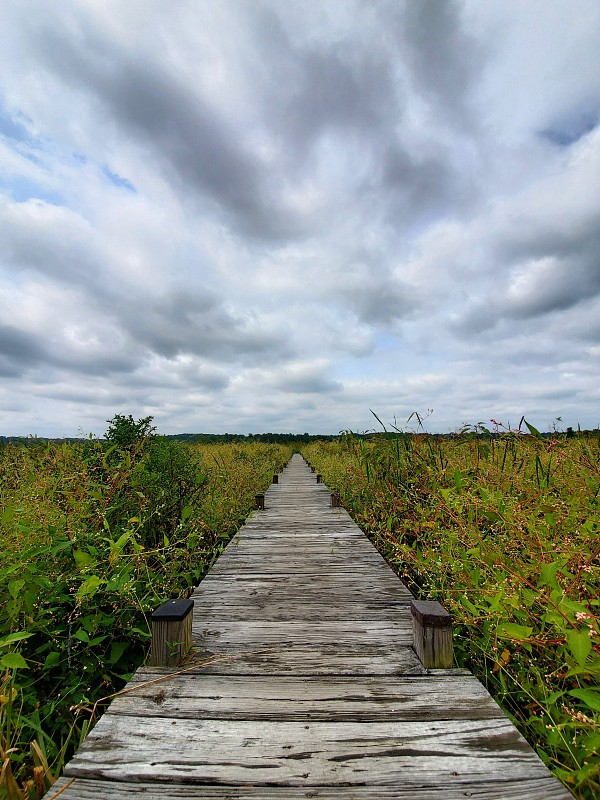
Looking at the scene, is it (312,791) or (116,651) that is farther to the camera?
(116,651)

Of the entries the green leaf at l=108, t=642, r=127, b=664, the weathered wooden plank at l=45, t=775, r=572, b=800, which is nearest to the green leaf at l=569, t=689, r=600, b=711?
the weathered wooden plank at l=45, t=775, r=572, b=800

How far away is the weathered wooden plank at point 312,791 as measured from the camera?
4.53ft

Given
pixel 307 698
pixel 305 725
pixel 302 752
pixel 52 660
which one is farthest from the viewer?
pixel 52 660

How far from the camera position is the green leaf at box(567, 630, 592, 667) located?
1411mm

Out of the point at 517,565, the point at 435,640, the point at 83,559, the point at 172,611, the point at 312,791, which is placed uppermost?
the point at 83,559

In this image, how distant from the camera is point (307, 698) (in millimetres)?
1914

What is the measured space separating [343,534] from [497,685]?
3.14 metres

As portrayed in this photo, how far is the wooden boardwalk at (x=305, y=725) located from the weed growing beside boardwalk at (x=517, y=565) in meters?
0.32

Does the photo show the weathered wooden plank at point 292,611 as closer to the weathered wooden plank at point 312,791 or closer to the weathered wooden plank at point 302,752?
the weathered wooden plank at point 302,752

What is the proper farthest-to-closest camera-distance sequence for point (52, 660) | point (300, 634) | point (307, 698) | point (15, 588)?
point (300, 634) < point (52, 660) < point (15, 588) < point (307, 698)

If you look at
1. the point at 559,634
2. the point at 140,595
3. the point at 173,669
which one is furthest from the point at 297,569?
the point at 559,634

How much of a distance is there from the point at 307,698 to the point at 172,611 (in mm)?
908

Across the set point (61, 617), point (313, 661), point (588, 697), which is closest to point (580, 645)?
point (588, 697)

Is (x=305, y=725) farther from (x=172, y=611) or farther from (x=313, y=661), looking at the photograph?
(x=172, y=611)
